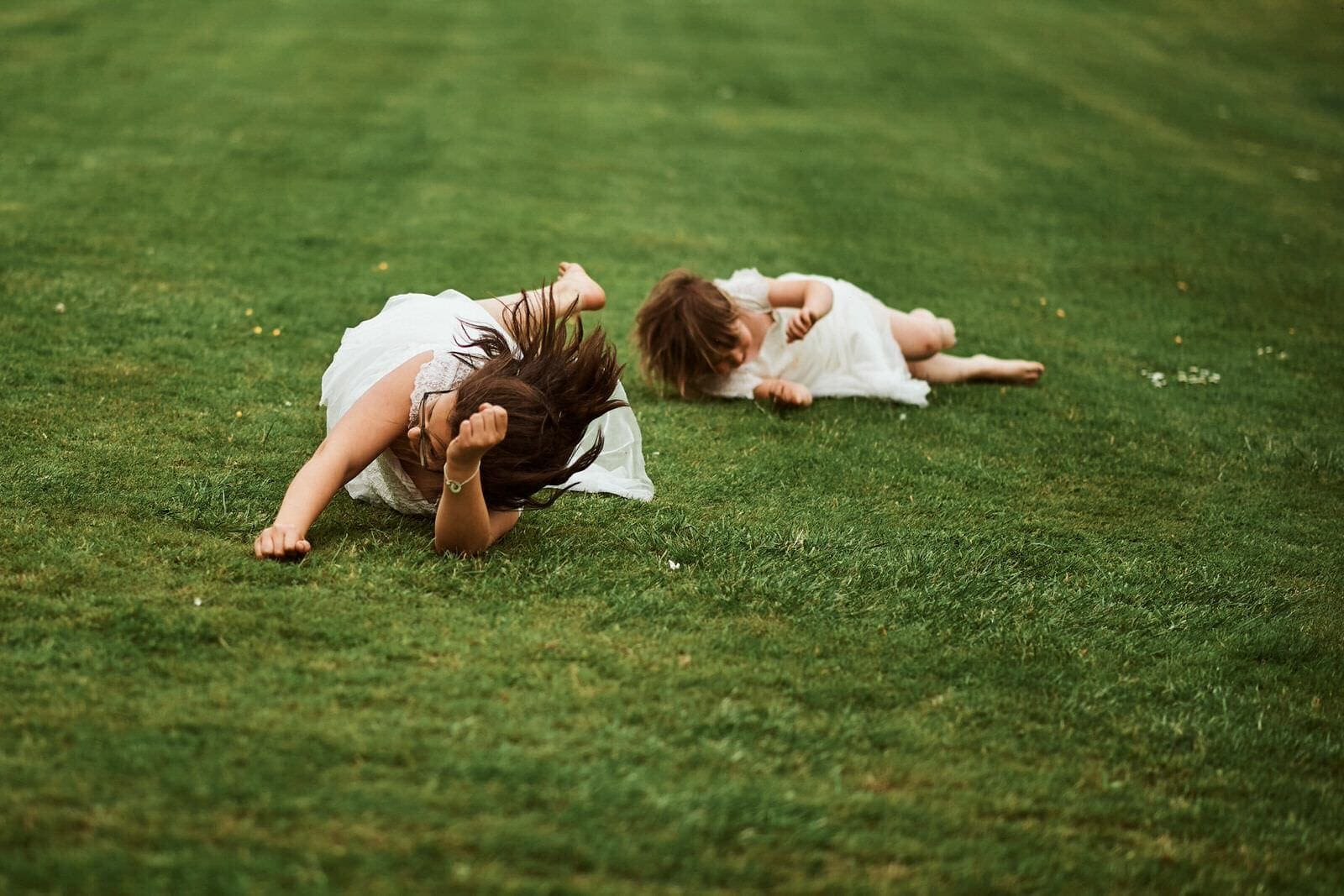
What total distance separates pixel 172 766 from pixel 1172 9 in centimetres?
2063

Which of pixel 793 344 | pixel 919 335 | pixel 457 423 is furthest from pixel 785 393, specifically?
pixel 457 423

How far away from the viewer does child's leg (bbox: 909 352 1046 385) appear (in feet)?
19.8

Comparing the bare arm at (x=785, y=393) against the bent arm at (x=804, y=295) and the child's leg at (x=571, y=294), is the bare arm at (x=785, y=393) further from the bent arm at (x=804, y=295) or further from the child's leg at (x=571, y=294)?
the child's leg at (x=571, y=294)

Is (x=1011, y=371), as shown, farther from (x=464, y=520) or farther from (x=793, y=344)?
(x=464, y=520)

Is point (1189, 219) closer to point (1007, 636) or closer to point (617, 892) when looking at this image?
point (1007, 636)

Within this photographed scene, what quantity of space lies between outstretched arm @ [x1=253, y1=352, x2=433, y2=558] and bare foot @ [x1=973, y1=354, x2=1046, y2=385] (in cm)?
312

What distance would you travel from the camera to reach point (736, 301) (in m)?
5.96

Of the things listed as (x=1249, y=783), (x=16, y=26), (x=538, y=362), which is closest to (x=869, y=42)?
(x=16, y=26)

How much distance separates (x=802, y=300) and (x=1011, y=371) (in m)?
1.11

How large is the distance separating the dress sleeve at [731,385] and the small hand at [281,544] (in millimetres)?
2511

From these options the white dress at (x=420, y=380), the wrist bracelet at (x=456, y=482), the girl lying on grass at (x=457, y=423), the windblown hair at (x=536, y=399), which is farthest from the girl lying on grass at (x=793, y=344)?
the wrist bracelet at (x=456, y=482)

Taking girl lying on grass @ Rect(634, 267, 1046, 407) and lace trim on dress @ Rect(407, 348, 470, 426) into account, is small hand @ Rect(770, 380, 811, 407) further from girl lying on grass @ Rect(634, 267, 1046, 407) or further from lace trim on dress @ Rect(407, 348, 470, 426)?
lace trim on dress @ Rect(407, 348, 470, 426)

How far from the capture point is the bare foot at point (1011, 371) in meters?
6.03

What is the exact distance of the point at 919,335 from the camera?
19.9 feet
